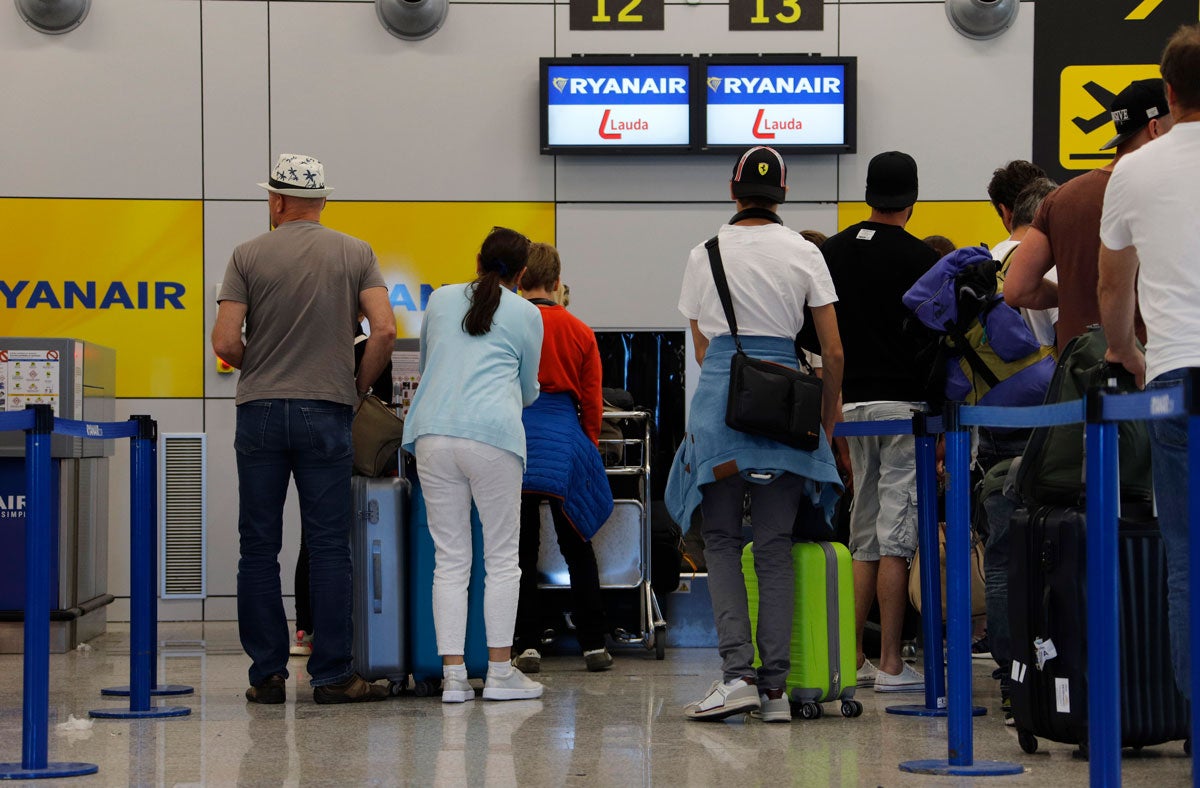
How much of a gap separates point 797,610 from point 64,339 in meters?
4.07

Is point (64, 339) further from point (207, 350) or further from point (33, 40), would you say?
point (33, 40)

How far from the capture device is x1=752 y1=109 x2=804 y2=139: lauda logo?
325 inches

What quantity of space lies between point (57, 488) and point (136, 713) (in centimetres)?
244

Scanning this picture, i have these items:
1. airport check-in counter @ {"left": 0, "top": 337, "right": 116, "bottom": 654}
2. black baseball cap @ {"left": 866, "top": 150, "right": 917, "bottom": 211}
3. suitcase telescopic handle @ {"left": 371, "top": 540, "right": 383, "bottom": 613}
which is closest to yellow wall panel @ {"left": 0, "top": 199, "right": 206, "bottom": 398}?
airport check-in counter @ {"left": 0, "top": 337, "right": 116, "bottom": 654}

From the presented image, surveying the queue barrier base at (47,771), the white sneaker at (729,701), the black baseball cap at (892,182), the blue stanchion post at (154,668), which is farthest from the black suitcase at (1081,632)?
the blue stanchion post at (154,668)

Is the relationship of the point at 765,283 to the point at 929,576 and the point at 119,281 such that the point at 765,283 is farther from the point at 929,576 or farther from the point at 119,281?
the point at 119,281

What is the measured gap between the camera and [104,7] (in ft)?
27.4

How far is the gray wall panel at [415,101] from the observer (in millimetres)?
8391

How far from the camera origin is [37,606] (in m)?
3.72

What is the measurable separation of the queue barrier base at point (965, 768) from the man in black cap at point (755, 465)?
838mm

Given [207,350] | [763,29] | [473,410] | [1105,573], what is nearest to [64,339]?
[207,350]

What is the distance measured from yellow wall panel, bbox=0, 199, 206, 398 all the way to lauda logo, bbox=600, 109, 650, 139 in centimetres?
237

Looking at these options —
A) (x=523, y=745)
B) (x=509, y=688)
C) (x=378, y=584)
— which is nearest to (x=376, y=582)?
(x=378, y=584)

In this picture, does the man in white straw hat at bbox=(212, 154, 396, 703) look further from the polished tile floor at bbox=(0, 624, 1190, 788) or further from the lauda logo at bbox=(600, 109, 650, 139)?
the lauda logo at bbox=(600, 109, 650, 139)
